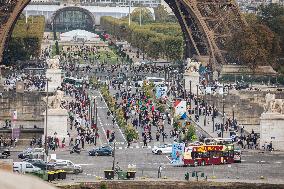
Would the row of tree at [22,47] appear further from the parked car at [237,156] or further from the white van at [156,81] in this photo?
the parked car at [237,156]

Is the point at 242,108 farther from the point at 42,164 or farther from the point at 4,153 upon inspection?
the point at 42,164

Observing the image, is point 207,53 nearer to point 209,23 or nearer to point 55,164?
point 209,23

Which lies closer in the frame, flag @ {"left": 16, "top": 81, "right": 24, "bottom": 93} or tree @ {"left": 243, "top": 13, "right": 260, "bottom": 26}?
flag @ {"left": 16, "top": 81, "right": 24, "bottom": 93}

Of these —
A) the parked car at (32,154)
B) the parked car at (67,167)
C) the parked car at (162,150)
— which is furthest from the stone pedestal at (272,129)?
the parked car at (67,167)

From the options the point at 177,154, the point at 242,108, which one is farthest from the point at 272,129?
the point at 242,108

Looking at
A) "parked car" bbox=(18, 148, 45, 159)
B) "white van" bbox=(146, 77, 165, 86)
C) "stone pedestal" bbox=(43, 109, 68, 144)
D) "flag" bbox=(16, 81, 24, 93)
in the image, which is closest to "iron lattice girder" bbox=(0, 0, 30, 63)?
"white van" bbox=(146, 77, 165, 86)

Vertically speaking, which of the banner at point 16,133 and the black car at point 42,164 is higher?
the banner at point 16,133

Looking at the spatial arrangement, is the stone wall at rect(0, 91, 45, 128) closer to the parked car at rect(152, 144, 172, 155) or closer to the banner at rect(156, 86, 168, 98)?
the banner at rect(156, 86, 168, 98)

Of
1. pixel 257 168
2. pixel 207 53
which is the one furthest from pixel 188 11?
pixel 257 168
